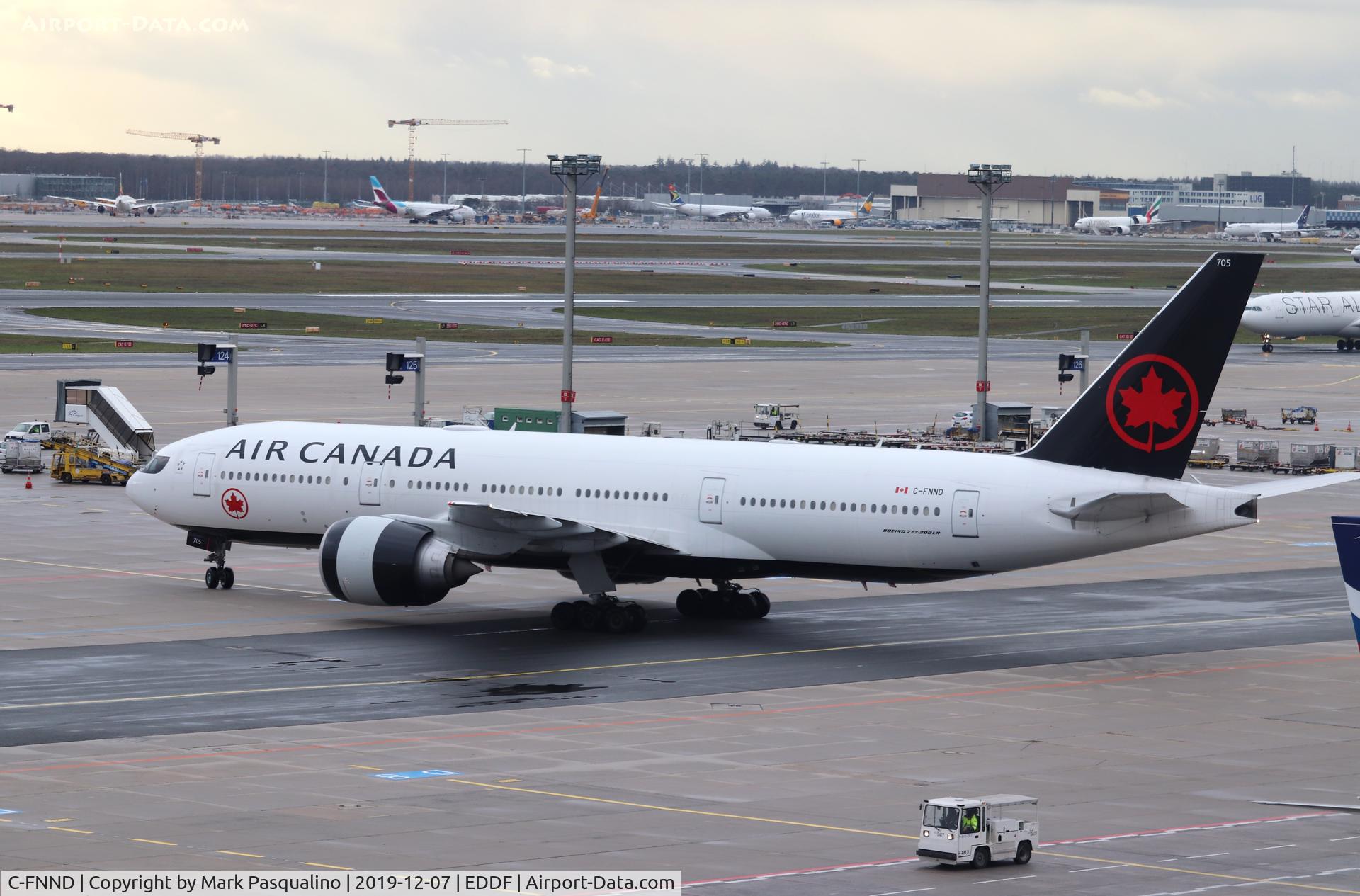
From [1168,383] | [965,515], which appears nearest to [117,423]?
[965,515]

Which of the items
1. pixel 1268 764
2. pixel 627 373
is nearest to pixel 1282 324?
pixel 627 373

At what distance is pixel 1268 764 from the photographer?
108 feet

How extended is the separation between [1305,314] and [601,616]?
102m

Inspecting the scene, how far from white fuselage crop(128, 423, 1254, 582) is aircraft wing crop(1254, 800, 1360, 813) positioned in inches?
475

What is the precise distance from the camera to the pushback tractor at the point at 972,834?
83.4ft

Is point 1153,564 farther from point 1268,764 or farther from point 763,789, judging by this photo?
point 763,789

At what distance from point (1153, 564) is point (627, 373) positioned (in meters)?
54.8

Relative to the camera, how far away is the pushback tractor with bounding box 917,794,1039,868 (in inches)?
1001

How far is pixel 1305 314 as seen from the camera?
5344 inches

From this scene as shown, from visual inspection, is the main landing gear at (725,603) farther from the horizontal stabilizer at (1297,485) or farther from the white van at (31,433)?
the white van at (31,433)

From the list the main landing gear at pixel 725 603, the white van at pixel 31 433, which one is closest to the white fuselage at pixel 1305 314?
the white van at pixel 31 433

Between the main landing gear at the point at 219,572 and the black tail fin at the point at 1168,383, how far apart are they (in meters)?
22.1

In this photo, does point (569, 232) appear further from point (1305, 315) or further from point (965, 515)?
point (1305, 315)

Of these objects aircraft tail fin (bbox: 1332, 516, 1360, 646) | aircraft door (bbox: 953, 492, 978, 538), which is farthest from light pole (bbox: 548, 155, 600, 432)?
aircraft tail fin (bbox: 1332, 516, 1360, 646)
